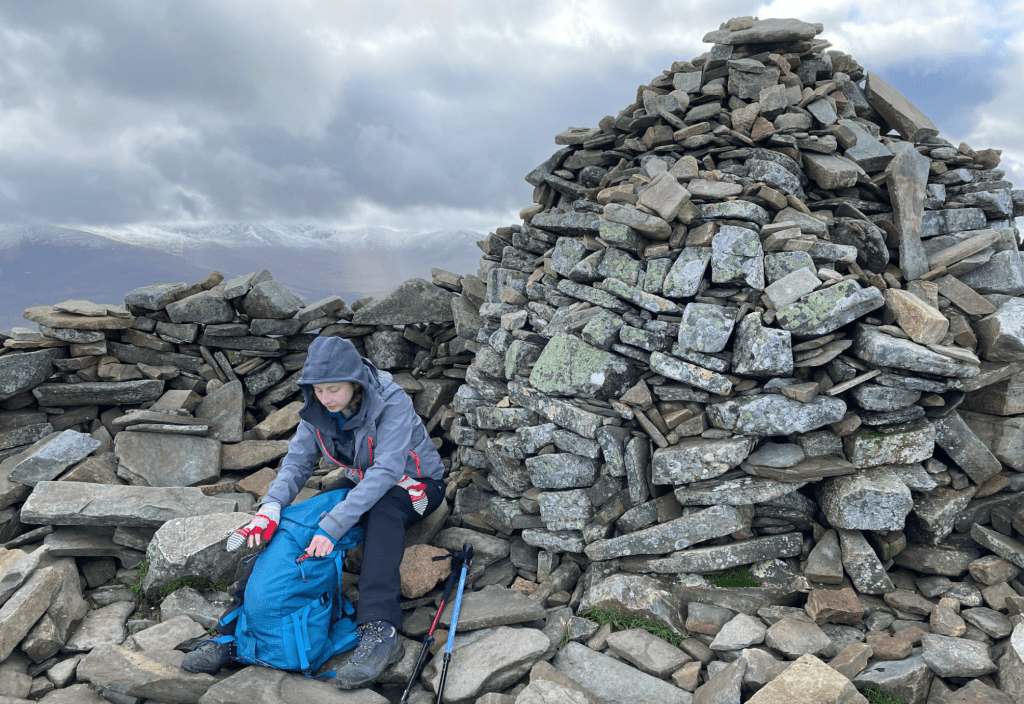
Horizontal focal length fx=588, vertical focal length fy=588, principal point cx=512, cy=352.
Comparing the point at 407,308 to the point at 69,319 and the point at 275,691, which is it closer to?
the point at 69,319

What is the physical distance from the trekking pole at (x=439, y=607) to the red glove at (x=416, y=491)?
568mm

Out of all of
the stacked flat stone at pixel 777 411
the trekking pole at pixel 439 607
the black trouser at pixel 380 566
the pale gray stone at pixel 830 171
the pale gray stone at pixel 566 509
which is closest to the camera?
the trekking pole at pixel 439 607

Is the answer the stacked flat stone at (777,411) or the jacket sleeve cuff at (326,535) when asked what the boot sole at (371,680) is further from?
the stacked flat stone at (777,411)

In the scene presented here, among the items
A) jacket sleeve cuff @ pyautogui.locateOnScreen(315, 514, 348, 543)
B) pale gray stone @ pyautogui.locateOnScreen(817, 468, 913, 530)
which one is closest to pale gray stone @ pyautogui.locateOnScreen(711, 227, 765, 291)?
pale gray stone @ pyautogui.locateOnScreen(817, 468, 913, 530)

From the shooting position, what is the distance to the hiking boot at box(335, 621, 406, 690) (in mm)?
4902

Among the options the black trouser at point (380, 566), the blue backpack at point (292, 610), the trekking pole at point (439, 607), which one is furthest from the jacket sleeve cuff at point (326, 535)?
the trekking pole at point (439, 607)

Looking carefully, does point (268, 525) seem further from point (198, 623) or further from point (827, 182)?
point (827, 182)

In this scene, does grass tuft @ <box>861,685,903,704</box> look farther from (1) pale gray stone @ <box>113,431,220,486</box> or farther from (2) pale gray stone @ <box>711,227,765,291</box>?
(1) pale gray stone @ <box>113,431,220,486</box>

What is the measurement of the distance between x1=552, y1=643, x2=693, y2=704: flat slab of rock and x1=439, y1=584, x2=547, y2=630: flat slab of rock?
493mm

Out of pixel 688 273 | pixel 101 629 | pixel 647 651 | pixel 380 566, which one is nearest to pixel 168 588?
pixel 101 629

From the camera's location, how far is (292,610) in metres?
5.17

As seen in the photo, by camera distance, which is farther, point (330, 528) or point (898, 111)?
point (898, 111)

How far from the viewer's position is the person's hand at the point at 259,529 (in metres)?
5.42

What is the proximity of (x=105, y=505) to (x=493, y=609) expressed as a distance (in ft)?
15.8
